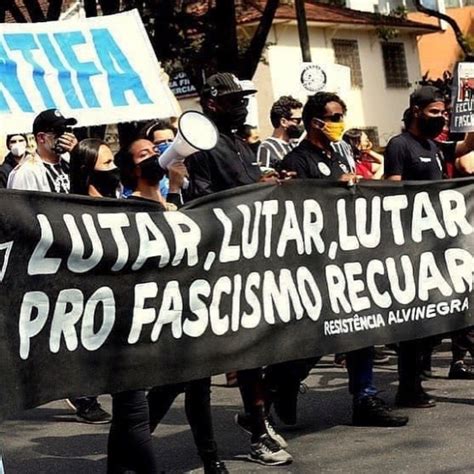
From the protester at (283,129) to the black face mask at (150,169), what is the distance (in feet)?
13.6

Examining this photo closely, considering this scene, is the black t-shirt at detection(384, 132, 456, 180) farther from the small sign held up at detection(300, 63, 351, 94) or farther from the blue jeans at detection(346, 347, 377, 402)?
the small sign held up at detection(300, 63, 351, 94)

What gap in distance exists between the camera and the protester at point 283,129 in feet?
32.6

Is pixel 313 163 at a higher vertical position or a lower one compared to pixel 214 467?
higher

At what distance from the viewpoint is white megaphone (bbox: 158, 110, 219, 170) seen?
5.67m

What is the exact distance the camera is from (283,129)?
33.7 feet

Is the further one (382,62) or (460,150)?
(382,62)

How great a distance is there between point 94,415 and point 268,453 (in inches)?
67.8

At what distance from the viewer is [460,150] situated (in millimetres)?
8078

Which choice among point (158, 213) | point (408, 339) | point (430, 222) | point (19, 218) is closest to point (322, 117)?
point (430, 222)

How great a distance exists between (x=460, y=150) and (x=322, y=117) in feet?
4.71

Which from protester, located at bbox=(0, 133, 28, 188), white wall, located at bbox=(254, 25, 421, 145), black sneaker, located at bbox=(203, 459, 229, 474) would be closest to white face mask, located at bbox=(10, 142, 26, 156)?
protester, located at bbox=(0, 133, 28, 188)

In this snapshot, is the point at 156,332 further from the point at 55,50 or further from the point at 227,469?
the point at 55,50

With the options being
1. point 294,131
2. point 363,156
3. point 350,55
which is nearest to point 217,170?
point 294,131

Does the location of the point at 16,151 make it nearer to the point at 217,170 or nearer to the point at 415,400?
the point at 415,400
